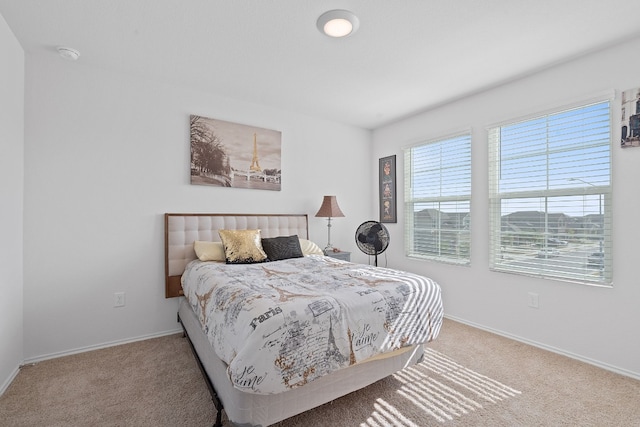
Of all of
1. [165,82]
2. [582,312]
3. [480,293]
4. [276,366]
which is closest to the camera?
[276,366]

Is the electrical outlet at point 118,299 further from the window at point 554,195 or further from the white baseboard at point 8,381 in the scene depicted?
the window at point 554,195

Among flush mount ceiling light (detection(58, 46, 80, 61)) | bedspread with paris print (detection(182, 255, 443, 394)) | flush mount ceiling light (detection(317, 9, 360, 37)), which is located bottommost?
bedspread with paris print (detection(182, 255, 443, 394))

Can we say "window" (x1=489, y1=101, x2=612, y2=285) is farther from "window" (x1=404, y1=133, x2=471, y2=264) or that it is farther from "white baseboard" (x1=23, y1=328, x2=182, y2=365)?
"white baseboard" (x1=23, y1=328, x2=182, y2=365)

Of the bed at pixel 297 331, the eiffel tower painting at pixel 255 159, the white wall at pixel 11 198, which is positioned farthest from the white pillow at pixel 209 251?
the white wall at pixel 11 198

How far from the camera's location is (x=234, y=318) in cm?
158

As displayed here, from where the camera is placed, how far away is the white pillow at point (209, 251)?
2900mm

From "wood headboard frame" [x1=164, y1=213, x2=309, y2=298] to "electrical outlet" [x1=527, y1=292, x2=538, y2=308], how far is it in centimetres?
269

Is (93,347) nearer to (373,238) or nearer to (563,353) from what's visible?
(373,238)

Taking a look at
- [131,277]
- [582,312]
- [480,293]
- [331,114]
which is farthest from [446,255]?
[131,277]

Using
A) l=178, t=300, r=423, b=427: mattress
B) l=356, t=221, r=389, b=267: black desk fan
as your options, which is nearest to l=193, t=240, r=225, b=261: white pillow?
l=178, t=300, r=423, b=427: mattress

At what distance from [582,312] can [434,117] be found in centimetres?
250

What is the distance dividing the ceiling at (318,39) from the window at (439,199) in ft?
2.54

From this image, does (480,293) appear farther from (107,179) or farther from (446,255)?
(107,179)

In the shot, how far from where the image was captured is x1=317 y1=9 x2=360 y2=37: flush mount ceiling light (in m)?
1.98
